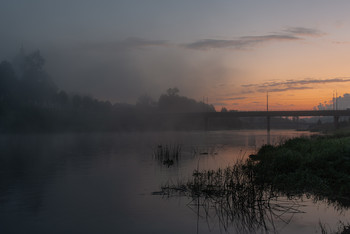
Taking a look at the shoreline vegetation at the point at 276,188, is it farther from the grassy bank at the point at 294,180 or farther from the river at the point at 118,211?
the river at the point at 118,211

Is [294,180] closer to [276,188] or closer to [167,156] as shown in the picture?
[276,188]

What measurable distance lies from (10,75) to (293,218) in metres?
160

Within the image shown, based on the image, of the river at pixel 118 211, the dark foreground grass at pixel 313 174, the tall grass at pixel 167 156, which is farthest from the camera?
the tall grass at pixel 167 156

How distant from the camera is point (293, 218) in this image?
13.5m

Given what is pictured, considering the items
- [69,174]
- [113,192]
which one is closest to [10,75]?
[69,174]

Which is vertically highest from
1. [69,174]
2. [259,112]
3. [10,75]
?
[10,75]

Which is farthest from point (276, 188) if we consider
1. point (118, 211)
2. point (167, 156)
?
point (167, 156)

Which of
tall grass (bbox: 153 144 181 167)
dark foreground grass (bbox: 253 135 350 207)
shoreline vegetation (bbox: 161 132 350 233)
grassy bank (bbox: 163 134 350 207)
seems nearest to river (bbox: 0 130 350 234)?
shoreline vegetation (bbox: 161 132 350 233)

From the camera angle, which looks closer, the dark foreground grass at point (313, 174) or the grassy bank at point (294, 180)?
the grassy bank at point (294, 180)

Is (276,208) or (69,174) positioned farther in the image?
(69,174)

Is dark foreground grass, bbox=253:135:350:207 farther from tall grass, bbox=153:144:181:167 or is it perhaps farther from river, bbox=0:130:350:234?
tall grass, bbox=153:144:181:167

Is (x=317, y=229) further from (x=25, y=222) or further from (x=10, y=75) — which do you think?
(x=10, y=75)

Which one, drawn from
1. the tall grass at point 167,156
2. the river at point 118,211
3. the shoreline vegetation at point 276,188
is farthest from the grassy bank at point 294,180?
the tall grass at point 167,156

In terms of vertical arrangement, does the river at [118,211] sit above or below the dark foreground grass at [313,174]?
below
